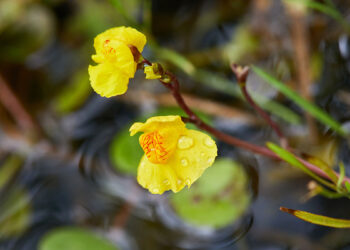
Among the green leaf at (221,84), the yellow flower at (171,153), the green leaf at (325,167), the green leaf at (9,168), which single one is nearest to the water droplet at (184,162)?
the yellow flower at (171,153)

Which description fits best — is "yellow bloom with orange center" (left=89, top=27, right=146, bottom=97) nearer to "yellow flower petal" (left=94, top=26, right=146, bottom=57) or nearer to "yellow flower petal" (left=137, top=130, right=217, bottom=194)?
"yellow flower petal" (left=94, top=26, right=146, bottom=57)

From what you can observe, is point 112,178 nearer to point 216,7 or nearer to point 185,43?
point 185,43

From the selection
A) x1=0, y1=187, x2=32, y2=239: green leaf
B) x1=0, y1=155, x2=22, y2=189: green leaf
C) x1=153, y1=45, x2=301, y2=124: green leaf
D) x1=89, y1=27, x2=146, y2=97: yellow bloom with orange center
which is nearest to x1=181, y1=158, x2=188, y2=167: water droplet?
x1=89, y1=27, x2=146, y2=97: yellow bloom with orange center

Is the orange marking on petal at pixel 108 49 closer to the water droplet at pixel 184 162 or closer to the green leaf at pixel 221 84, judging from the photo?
the water droplet at pixel 184 162

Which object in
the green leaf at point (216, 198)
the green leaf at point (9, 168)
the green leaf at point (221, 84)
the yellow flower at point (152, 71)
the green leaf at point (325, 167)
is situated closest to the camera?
the yellow flower at point (152, 71)

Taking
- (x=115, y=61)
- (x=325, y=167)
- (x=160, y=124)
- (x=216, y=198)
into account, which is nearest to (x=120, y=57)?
(x=115, y=61)

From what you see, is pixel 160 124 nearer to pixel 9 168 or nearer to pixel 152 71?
pixel 152 71

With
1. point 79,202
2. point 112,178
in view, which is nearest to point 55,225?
point 79,202
